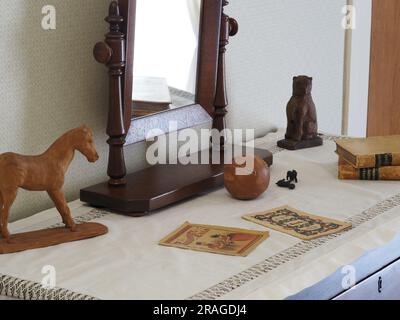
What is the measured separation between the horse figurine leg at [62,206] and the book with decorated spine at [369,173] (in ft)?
2.32

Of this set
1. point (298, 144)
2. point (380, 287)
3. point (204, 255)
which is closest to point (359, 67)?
point (298, 144)

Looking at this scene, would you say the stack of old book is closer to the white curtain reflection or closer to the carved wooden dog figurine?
the carved wooden dog figurine

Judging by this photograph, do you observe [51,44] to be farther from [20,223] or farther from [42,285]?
[42,285]

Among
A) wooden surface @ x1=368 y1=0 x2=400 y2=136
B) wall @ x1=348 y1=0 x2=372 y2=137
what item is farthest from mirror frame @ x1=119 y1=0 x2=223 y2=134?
wooden surface @ x1=368 y1=0 x2=400 y2=136

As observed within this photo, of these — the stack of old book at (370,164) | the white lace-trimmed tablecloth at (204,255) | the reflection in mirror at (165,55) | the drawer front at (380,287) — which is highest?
the reflection in mirror at (165,55)

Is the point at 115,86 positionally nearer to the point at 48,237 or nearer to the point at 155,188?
the point at 155,188

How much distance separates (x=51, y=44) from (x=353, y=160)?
29.7 inches

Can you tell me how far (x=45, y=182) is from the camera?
1578mm

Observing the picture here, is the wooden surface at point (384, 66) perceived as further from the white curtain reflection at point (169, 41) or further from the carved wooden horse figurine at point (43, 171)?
the carved wooden horse figurine at point (43, 171)

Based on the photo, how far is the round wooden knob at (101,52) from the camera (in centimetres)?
174

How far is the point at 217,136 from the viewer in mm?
2193

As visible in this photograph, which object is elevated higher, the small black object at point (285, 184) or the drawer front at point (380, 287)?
the small black object at point (285, 184)

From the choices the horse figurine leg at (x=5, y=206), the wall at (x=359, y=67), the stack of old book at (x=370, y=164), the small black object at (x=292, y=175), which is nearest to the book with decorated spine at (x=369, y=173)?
the stack of old book at (x=370, y=164)

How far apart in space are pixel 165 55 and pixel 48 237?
0.54 meters
